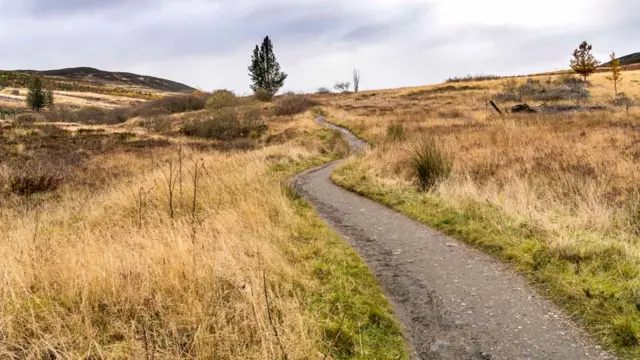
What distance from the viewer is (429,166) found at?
9.54 meters

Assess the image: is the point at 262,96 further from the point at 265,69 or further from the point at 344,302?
the point at 344,302

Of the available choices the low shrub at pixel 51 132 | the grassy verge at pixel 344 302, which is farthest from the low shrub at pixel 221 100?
the grassy verge at pixel 344 302

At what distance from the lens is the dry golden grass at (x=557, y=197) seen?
4.02 metres

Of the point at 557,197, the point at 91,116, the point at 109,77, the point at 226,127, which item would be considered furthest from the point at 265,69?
the point at 109,77

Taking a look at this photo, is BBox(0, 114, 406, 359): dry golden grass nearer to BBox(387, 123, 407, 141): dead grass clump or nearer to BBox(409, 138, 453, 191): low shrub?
BBox(409, 138, 453, 191): low shrub

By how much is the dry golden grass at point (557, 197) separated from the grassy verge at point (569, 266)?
0.4 inches

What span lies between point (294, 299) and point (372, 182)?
270 inches

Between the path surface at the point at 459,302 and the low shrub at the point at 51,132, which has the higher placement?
the low shrub at the point at 51,132

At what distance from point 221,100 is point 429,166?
45.6m

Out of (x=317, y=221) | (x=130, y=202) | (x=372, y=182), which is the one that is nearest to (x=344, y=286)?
(x=317, y=221)

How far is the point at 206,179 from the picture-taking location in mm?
9039

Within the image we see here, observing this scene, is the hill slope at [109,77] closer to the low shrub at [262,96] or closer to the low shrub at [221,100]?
the low shrub at [262,96]

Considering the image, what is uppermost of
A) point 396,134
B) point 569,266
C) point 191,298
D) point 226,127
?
point 226,127

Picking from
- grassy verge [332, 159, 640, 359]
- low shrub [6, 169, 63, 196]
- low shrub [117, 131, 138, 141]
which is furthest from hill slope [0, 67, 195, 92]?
grassy verge [332, 159, 640, 359]
